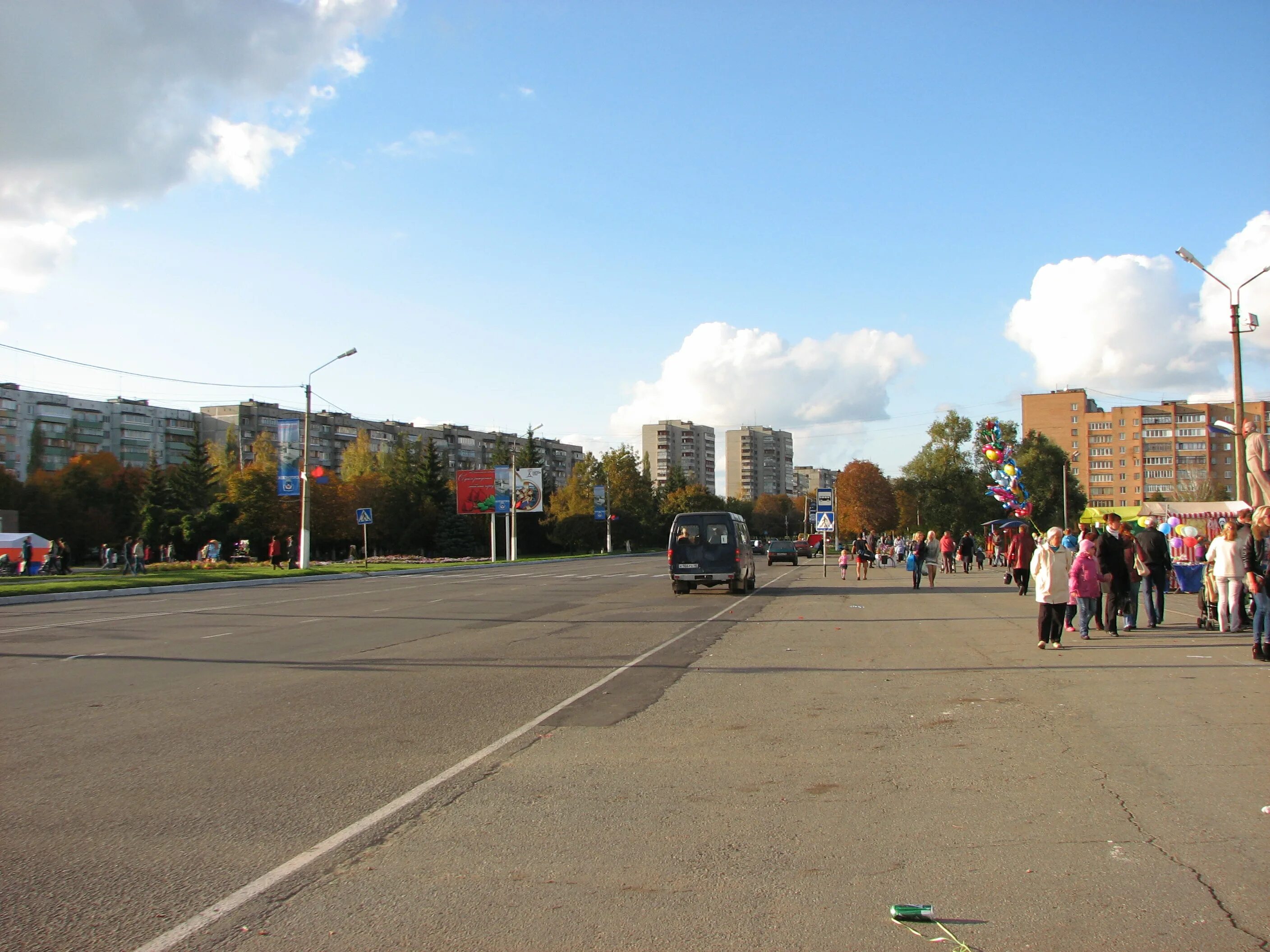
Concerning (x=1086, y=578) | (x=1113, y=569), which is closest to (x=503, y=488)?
(x=1113, y=569)

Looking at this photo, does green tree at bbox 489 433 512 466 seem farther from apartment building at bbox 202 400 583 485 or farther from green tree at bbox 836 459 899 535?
green tree at bbox 836 459 899 535

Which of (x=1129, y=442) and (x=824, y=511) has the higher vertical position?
(x=1129, y=442)

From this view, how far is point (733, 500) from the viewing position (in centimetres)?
16912

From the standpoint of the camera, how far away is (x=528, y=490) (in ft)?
225

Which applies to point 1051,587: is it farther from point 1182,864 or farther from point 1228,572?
point 1182,864

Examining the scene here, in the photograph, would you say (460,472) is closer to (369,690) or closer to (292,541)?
(292,541)

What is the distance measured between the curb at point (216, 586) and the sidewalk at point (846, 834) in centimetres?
2426

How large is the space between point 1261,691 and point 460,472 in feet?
204

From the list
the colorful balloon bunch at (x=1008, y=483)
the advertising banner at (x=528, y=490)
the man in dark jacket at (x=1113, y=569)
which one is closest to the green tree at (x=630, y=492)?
the advertising banner at (x=528, y=490)

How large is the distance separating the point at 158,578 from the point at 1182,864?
3778 cm

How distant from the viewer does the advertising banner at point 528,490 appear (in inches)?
2672

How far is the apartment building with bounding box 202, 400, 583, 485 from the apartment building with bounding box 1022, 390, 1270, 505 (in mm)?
71176

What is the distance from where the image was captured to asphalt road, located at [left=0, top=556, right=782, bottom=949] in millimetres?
4609

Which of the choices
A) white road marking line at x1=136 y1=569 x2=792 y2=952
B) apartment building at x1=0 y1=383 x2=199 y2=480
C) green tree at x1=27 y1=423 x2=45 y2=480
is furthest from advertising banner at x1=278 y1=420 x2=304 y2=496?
green tree at x1=27 y1=423 x2=45 y2=480
